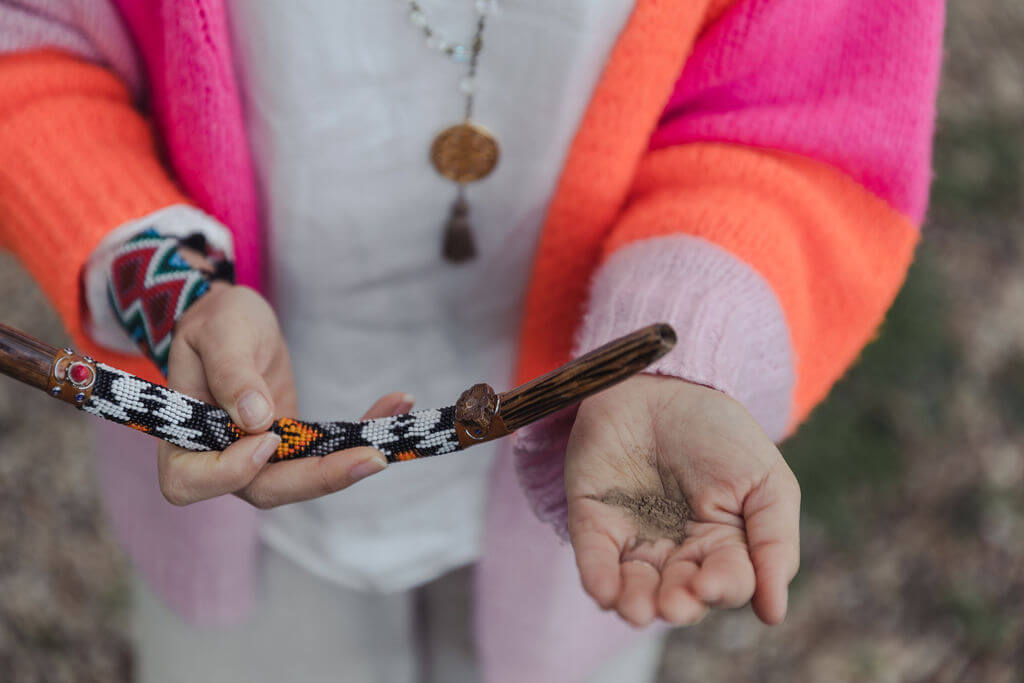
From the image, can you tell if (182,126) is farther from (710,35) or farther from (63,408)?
(63,408)

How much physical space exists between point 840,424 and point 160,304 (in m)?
1.21

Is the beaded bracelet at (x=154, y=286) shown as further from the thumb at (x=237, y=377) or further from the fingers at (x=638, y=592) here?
the fingers at (x=638, y=592)

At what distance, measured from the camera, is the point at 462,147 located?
0.62m

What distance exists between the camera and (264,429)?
498mm

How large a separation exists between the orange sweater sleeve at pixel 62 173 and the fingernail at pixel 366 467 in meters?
0.25

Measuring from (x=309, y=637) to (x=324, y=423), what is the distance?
41 cm

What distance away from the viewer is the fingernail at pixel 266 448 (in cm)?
49

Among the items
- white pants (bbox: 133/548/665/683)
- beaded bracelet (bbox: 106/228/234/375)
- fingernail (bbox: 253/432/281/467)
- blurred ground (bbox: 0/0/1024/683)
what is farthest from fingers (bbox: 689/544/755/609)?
blurred ground (bbox: 0/0/1024/683)

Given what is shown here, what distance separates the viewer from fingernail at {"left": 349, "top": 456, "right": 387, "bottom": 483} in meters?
0.48

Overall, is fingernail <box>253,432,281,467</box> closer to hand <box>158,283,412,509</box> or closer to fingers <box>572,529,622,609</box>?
hand <box>158,283,412,509</box>

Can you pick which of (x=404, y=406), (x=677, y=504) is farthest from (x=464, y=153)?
(x=677, y=504)

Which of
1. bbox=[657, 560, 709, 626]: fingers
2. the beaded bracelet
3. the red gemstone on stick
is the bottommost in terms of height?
bbox=[657, 560, 709, 626]: fingers

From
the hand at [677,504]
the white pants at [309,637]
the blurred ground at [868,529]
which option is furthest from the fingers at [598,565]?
the blurred ground at [868,529]

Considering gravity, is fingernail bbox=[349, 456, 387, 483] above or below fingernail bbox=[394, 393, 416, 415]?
below
